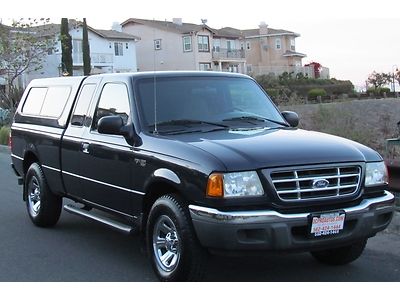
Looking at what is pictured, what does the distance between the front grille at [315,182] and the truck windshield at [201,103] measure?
1.28 m

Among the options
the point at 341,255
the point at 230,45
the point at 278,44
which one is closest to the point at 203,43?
the point at 230,45

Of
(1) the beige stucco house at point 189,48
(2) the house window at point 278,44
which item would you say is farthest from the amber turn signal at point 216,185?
(2) the house window at point 278,44

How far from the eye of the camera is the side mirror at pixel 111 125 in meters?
5.44

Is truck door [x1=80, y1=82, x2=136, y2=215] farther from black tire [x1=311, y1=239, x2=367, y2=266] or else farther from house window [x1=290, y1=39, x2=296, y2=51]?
house window [x1=290, y1=39, x2=296, y2=51]

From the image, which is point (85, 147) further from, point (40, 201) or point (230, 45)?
point (230, 45)

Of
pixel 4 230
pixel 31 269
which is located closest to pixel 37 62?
pixel 4 230

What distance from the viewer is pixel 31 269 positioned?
573cm

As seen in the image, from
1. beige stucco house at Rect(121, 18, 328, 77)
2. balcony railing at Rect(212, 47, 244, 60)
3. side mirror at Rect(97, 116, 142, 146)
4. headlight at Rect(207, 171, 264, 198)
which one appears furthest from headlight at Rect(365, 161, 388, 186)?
balcony railing at Rect(212, 47, 244, 60)

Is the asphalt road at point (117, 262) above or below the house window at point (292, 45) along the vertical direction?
below

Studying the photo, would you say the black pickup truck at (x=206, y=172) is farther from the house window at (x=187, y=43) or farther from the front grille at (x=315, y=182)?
the house window at (x=187, y=43)

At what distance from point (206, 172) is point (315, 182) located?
2.87 feet

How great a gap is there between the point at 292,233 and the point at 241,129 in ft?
4.51

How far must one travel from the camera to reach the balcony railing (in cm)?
6969

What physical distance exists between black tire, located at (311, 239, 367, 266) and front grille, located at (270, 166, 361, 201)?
95cm
